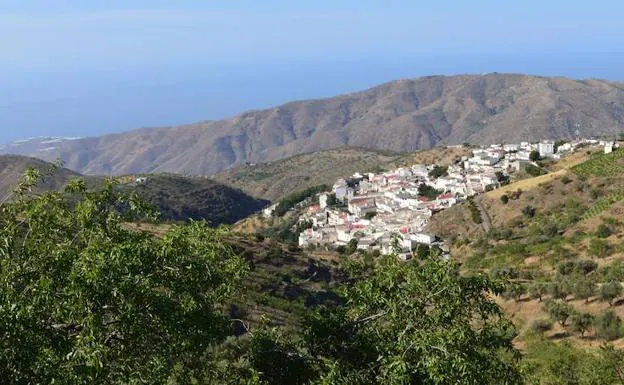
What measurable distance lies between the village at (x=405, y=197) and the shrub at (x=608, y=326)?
68.2ft

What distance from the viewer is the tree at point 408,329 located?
6.54 metres

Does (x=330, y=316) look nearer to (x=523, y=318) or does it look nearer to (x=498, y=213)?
(x=523, y=318)

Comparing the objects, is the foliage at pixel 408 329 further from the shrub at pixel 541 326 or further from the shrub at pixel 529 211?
the shrub at pixel 529 211

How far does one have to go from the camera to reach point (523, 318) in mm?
23672

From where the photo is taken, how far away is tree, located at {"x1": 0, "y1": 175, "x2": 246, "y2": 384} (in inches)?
221

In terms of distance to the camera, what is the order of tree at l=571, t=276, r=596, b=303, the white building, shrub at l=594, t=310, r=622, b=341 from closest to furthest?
shrub at l=594, t=310, r=622, b=341 < tree at l=571, t=276, r=596, b=303 < the white building

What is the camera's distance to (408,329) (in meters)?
7.40

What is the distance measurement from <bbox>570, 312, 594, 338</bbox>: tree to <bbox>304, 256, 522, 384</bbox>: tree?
45.1 ft

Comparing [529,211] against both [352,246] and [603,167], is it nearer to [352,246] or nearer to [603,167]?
[603,167]

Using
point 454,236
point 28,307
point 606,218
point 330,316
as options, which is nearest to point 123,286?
point 28,307

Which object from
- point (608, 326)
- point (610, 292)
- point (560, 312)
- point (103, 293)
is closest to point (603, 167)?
point (610, 292)

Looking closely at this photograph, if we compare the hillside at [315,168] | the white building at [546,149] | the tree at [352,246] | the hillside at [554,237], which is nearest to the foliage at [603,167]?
the hillside at [554,237]

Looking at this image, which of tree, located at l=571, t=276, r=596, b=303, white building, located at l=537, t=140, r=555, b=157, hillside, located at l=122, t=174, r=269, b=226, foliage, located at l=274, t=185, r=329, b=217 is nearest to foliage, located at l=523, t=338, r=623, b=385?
tree, located at l=571, t=276, r=596, b=303

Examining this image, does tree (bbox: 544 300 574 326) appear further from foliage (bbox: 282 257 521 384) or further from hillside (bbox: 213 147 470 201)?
hillside (bbox: 213 147 470 201)
